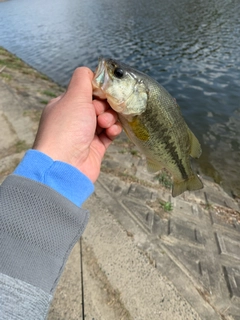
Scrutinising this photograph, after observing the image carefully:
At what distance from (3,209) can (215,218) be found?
4.29 metres

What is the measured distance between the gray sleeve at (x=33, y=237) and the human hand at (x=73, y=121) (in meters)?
0.57

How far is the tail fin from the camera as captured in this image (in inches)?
138

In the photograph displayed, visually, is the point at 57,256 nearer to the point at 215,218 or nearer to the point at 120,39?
the point at 215,218

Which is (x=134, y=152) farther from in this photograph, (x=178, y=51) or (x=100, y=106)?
(x=178, y=51)

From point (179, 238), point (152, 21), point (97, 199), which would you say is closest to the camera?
point (179, 238)

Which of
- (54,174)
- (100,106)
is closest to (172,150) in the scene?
(100,106)

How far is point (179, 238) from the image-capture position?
4.27 meters

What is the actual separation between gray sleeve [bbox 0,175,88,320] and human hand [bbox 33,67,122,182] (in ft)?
1.88

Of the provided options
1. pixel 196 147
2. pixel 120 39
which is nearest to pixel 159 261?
pixel 196 147

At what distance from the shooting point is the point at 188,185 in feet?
11.6

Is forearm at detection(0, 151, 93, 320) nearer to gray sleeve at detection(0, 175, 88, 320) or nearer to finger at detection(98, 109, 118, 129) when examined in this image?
gray sleeve at detection(0, 175, 88, 320)

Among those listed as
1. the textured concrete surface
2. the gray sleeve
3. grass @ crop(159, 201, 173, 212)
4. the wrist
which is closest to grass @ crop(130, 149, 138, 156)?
the textured concrete surface

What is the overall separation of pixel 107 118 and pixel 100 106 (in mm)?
147

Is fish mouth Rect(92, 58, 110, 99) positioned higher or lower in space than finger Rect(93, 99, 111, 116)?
higher
